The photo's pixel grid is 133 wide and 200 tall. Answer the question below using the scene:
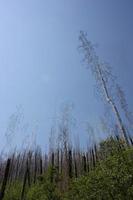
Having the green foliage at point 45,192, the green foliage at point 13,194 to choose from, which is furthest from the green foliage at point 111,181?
the green foliage at point 13,194

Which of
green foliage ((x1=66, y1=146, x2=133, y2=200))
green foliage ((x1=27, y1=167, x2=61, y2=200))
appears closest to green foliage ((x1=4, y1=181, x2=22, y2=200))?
green foliage ((x1=27, y1=167, x2=61, y2=200))

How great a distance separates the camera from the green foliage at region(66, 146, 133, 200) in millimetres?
9641

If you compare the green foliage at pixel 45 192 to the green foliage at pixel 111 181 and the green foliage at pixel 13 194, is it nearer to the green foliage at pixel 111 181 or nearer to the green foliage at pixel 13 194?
the green foliage at pixel 13 194

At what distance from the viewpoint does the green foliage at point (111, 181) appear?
964 centimetres

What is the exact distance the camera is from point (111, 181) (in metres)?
9.90

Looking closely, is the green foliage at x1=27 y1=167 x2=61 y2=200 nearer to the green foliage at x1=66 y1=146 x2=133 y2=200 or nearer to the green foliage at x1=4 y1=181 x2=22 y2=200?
the green foliage at x1=4 y1=181 x2=22 y2=200

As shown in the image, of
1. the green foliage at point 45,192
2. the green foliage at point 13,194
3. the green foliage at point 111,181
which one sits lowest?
the green foliage at point 111,181

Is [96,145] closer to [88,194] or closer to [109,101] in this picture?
[109,101]

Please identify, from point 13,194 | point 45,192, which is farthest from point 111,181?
point 13,194

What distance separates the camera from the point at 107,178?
999 cm

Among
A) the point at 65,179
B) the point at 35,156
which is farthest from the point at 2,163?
the point at 65,179

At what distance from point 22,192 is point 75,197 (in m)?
9.47

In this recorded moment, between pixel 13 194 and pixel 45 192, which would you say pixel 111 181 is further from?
pixel 13 194

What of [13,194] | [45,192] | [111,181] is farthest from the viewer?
[13,194]
